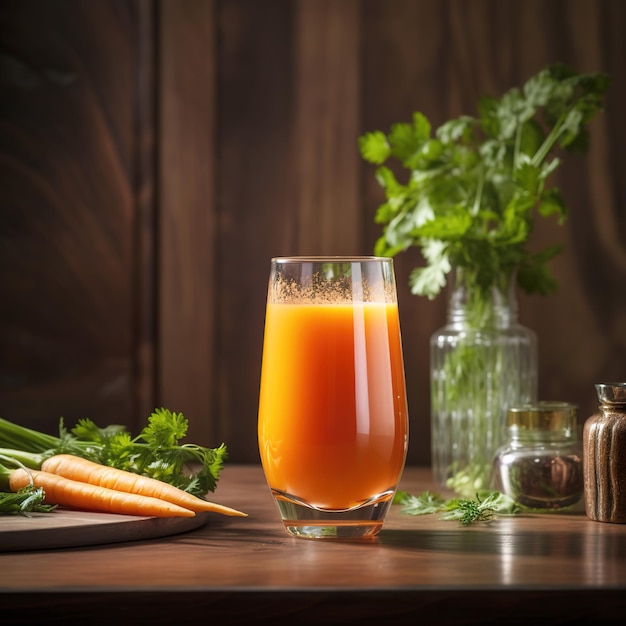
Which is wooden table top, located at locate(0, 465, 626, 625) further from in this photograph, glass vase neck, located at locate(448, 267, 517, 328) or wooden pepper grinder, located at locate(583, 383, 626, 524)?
glass vase neck, located at locate(448, 267, 517, 328)

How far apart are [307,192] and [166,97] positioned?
→ 0.33 metres

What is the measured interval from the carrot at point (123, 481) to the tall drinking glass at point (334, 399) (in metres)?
0.09

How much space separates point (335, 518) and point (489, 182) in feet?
2.02

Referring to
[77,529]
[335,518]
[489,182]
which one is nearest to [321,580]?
[335,518]

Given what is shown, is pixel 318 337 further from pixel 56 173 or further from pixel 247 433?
pixel 56 173

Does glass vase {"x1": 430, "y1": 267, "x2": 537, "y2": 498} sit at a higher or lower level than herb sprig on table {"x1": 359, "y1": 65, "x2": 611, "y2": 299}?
lower

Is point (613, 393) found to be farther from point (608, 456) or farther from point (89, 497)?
point (89, 497)

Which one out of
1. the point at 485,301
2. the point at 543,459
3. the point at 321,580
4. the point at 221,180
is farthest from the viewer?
the point at 221,180

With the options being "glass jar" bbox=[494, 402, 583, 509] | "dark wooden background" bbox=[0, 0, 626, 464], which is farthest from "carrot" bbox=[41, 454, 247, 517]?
"dark wooden background" bbox=[0, 0, 626, 464]

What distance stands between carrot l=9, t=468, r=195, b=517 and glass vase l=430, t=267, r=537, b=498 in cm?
52

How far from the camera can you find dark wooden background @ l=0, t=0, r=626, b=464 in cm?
187

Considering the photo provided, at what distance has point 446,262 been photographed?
1.37 meters

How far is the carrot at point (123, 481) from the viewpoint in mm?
1070

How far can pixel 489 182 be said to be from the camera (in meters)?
1.42
